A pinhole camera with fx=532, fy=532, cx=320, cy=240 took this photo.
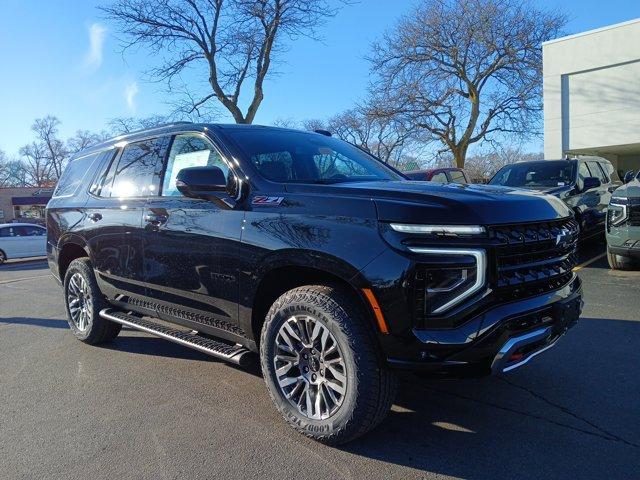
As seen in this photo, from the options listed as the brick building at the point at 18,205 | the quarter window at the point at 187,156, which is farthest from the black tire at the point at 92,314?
the brick building at the point at 18,205

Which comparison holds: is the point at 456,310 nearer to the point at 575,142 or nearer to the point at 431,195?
the point at 431,195

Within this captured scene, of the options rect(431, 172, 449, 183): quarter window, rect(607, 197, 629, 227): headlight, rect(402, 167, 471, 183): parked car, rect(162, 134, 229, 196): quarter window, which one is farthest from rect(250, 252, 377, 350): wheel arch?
rect(431, 172, 449, 183): quarter window

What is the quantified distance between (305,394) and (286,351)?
282mm

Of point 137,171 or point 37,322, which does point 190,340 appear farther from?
point 37,322

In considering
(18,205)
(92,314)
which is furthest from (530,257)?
(18,205)

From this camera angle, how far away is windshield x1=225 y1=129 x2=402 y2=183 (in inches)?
147

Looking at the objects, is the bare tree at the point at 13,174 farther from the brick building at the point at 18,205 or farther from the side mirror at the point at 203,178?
the side mirror at the point at 203,178

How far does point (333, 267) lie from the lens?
2971 millimetres

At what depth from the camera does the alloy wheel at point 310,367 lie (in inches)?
120

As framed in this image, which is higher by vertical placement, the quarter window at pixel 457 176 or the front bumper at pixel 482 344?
the quarter window at pixel 457 176

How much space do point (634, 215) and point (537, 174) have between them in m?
3.03

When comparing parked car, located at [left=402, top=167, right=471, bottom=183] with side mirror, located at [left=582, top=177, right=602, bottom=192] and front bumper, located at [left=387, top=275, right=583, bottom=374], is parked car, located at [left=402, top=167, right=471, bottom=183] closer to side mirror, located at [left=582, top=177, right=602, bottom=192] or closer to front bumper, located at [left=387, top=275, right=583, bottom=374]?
side mirror, located at [left=582, top=177, right=602, bottom=192]

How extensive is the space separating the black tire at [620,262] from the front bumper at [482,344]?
6119mm

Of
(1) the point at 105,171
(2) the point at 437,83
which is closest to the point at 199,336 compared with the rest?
(1) the point at 105,171
